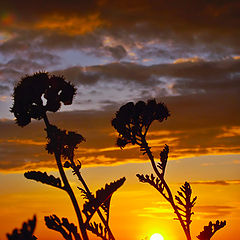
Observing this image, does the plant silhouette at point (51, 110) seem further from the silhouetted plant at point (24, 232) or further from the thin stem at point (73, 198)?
the silhouetted plant at point (24, 232)

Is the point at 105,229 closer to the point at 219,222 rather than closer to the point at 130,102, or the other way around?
the point at 219,222

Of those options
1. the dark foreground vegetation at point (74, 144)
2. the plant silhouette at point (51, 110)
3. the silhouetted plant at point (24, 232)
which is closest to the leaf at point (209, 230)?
the dark foreground vegetation at point (74, 144)

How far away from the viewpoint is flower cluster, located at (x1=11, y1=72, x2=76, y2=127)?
15523 mm

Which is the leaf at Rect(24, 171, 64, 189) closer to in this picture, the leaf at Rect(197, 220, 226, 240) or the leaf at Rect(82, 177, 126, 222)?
the leaf at Rect(82, 177, 126, 222)

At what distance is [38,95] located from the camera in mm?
15586

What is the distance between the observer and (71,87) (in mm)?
16391

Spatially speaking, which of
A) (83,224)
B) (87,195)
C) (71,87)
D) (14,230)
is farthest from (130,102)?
(14,230)

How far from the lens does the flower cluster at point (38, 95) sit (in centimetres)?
1552

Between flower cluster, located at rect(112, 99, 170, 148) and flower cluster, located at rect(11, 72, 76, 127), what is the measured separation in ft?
26.0

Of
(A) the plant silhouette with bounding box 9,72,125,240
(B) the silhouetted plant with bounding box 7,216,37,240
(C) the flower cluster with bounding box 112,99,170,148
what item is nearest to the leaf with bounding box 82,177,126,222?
(A) the plant silhouette with bounding box 9,72,125,240

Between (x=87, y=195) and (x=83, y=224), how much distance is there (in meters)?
6.01

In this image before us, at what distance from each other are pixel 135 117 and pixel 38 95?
9127 mm

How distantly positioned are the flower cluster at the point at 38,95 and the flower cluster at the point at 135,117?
26.0 feet

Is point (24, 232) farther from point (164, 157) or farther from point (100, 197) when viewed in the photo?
point (164, 157)
